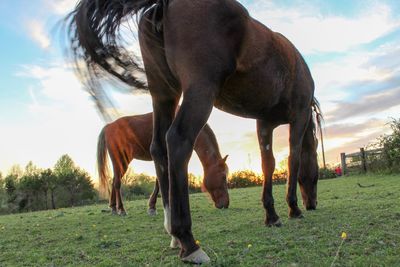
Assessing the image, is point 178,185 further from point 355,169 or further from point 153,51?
point 355,169

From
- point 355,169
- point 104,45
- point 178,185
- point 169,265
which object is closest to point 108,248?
point 169,265

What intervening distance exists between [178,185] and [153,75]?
107 cm

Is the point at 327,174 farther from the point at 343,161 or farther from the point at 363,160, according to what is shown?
the point at 363,160

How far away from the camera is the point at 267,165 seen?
462 cm

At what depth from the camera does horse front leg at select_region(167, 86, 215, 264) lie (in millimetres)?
2578

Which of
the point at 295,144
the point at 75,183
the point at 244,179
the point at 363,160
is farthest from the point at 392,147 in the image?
the point at 75,183

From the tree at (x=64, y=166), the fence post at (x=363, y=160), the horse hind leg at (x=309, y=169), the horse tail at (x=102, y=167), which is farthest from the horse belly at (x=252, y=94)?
the tree at (x=64, y=166)

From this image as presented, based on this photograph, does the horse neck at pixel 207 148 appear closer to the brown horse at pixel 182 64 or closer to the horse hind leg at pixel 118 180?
the horse hind leg at pixel 118 180

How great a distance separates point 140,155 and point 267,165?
4400mm

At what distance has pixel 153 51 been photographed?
3086 millimetres

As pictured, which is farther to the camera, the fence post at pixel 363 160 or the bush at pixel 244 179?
the bush at pixel 244 179

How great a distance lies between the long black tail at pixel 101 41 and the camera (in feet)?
9.73

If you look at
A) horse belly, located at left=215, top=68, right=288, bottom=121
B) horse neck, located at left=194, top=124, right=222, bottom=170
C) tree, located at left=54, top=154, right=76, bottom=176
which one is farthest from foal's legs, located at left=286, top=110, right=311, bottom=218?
tree, located at left=54, top=154, right=76, bottom=176

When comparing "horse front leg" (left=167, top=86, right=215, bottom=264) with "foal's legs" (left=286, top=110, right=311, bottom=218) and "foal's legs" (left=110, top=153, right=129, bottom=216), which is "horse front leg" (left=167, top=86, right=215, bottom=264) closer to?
"foal's legs" (left=286, top=110, right=311, bottom=218)
